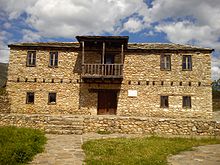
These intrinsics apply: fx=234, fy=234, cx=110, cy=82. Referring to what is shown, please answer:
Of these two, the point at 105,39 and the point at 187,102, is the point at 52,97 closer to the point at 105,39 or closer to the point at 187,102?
the point at 105,39

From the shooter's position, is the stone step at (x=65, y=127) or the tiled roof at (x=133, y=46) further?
the tiled roof at (x=133, y=46)

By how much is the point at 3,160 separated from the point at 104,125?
8178 millimetres

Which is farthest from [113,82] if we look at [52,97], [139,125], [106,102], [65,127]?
[65,127]

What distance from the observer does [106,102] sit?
798 inches

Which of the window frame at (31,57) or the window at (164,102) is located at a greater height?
the window frame at (31,57)

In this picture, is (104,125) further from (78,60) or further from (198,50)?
(198,50)

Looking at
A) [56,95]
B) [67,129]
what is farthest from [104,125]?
[56,95]

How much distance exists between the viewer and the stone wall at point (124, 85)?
19.9 meters

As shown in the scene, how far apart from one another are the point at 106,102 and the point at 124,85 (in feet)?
7.05

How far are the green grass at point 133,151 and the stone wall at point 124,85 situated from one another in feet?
27.9

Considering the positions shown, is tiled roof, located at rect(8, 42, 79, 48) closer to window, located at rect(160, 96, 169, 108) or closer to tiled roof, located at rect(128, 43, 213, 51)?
tiled roof, located at rect(128, 43, 213, 51)

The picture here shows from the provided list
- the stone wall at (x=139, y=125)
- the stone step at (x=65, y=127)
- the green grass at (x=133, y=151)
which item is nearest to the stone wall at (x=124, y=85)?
the stone wall at (x=139, y=125)

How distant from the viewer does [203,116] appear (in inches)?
768

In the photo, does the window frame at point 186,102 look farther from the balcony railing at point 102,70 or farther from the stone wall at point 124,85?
the balcony railing at point 102,70
